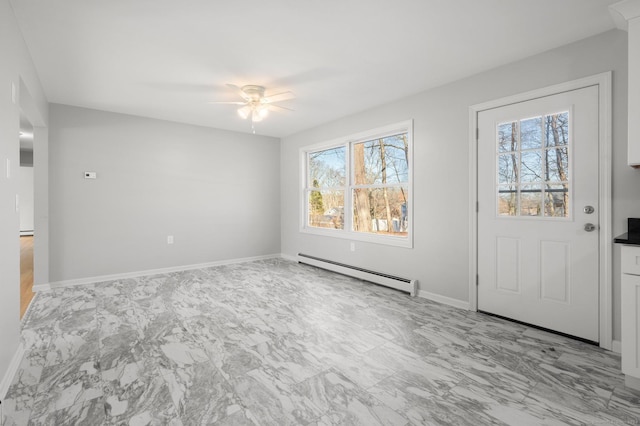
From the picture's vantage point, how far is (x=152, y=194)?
4.81m

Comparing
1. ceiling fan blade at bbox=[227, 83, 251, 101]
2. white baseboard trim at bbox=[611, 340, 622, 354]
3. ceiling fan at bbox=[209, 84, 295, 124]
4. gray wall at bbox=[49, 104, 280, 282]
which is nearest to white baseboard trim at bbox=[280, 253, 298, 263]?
gray wall at bbox=[49, 104, 280, 282]

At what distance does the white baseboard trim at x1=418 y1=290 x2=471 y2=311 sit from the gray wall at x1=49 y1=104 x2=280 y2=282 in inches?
132

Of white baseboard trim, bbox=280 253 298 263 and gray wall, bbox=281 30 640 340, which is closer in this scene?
gray wall, bbox=281 30 640 340

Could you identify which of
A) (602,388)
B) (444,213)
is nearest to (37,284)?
(444,213)

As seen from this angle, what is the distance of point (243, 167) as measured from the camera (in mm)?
5746

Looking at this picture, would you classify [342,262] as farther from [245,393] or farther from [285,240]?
[245,393]

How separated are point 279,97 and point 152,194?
2.62 meters

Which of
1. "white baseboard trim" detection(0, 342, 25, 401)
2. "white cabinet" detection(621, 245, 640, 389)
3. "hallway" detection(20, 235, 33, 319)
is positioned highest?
"white cabinet" detection(621, 245, 640, 389)

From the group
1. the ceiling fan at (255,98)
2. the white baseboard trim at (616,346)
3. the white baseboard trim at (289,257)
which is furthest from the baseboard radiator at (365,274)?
the ceiling fan at (255,98)

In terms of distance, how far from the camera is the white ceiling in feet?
7.04

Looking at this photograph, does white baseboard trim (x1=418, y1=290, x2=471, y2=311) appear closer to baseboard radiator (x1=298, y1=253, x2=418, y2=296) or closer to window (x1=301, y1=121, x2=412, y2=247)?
baseboard radiator (x1=298, y1=253, x2=418, y2=296)

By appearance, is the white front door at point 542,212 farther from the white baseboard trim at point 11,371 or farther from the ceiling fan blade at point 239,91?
the white baseboard trim at point 11,371

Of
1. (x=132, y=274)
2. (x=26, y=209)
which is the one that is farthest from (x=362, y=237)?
(x=26, y=209)

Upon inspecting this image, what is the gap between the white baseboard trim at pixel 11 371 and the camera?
5.90ft
